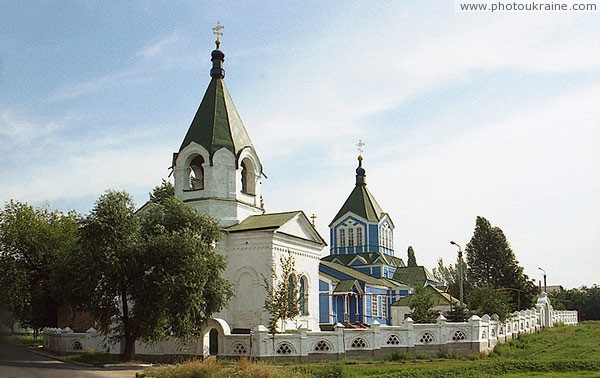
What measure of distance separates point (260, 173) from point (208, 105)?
425cm

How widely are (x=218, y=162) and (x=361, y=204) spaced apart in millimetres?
27899

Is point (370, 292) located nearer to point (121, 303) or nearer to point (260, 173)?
point (260, 173)

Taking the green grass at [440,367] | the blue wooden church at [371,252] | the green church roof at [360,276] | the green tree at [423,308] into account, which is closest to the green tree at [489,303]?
the green tree at [423,308]

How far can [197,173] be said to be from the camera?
103 ft

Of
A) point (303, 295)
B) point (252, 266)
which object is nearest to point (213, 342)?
point (252, 266)

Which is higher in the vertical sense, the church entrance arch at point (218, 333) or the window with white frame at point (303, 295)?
the window with white frame at point (303, 295)

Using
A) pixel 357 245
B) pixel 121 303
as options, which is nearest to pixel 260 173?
pixel 121 303

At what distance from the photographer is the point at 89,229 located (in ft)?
70.1

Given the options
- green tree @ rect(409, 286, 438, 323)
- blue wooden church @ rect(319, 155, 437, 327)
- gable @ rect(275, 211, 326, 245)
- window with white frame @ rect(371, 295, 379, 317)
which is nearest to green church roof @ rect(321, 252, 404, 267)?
blue wooden church @ rect(319, 155, 437, 327)

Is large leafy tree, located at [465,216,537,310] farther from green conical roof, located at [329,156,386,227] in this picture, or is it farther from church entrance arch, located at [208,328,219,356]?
church entrance arch, located at [208,328,219,356]

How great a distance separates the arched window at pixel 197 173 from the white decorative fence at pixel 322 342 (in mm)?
8710

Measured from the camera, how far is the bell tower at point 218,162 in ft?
96.1

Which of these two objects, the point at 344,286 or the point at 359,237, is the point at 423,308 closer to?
the point at 344,286

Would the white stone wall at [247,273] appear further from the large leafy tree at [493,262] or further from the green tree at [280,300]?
the large leafy tree at [493,262]
